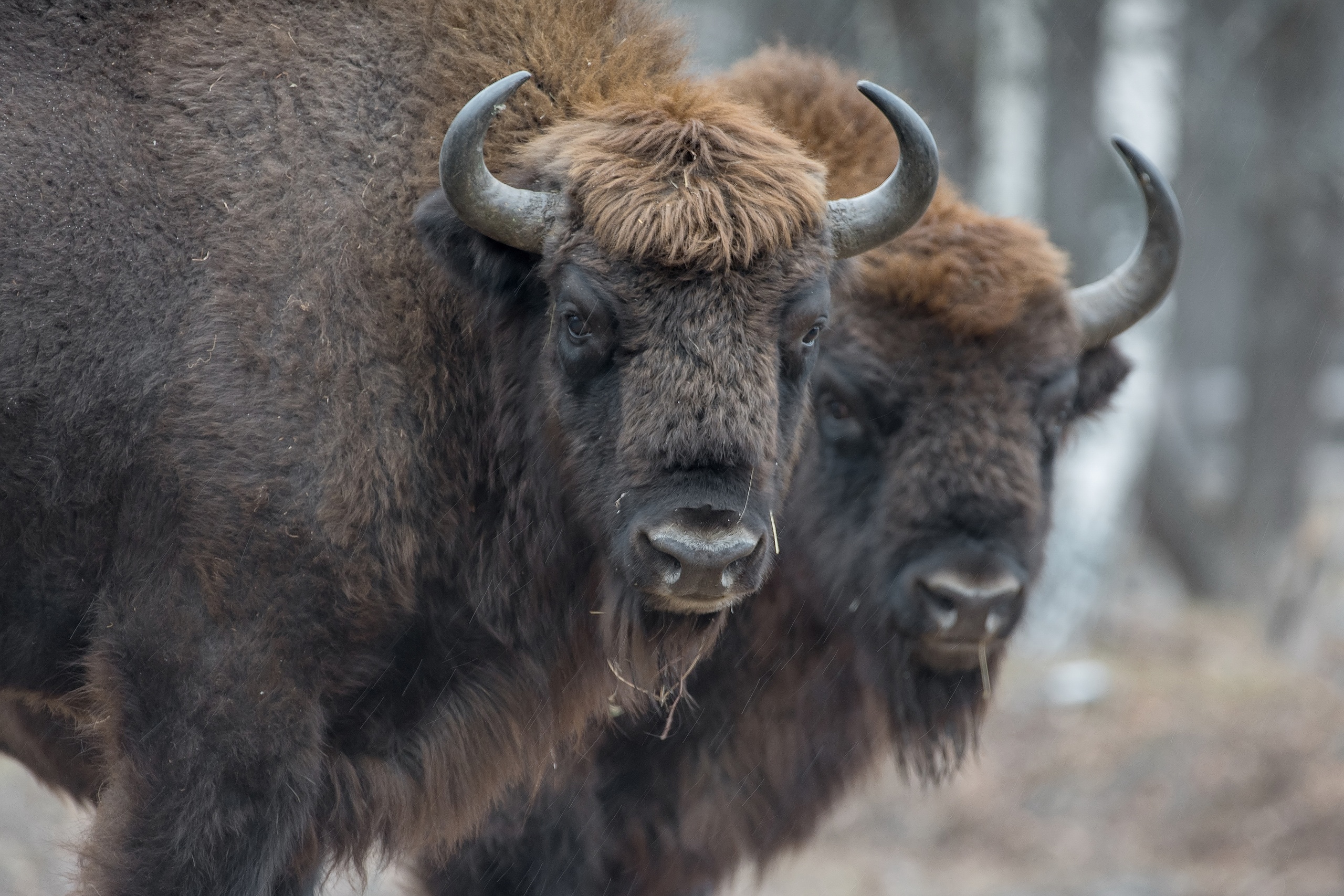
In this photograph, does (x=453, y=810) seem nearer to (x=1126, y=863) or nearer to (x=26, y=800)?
(x=26, y=800)

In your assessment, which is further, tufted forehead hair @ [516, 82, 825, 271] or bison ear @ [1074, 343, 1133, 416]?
bison ear @ [1074, 343, 1133, 416]

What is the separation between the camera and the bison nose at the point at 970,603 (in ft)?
15.6

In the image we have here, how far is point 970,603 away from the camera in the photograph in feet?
15.6

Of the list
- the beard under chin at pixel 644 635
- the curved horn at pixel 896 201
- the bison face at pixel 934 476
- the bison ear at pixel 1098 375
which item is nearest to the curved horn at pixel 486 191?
the curved horn at pixel 896 201

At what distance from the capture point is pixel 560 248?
3.73 meters

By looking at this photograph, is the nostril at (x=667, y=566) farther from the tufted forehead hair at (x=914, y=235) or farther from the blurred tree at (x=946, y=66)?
the blurred tree at (x=946, y=66)

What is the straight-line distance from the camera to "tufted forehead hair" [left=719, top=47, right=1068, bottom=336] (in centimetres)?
501

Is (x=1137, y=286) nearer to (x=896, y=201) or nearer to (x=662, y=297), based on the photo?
(x=896, y=201)

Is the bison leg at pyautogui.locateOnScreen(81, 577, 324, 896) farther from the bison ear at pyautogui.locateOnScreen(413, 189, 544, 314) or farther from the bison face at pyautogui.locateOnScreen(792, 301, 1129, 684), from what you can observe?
the bison face at pyautogui.locateOnScreen(792, 301, 1129, 684)

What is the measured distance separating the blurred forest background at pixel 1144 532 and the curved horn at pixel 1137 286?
1175mm

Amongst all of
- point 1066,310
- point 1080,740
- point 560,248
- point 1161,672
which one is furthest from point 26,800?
point 1161,672

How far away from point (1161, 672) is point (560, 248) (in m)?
7.89

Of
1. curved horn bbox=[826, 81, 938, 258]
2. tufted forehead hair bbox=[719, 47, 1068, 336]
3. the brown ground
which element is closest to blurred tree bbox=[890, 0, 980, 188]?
the brown ground

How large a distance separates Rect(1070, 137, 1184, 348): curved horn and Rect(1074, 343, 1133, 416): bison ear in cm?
7
